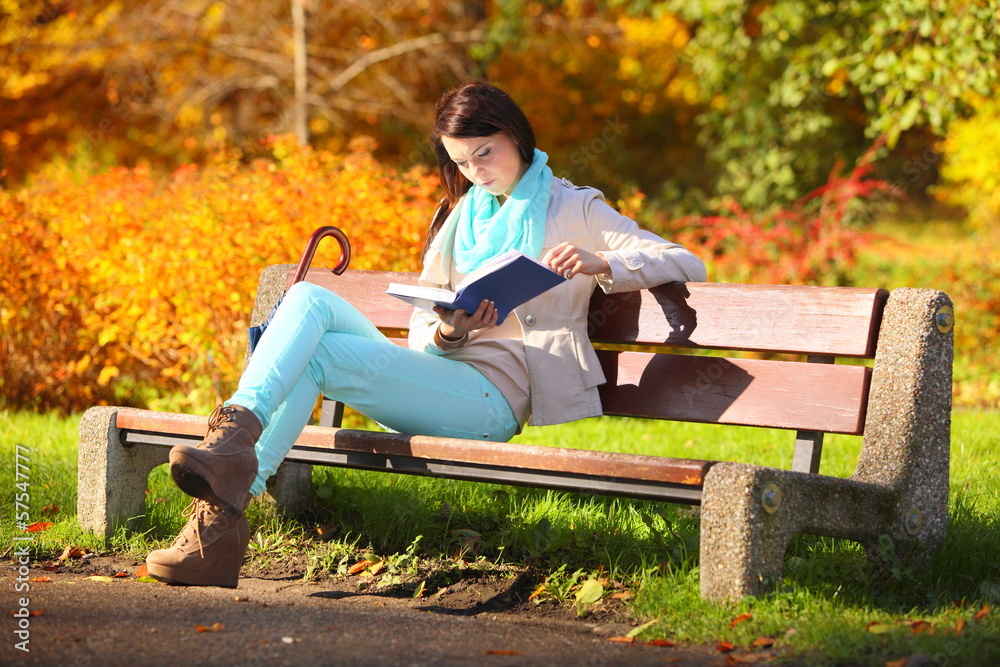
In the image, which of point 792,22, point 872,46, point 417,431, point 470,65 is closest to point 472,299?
point 417,431

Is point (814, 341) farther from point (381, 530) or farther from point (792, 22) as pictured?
point (792, 22)

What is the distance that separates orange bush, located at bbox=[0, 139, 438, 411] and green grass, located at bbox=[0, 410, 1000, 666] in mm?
787

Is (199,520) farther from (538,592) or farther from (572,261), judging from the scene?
(572,261)

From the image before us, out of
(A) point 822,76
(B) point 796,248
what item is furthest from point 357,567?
(A) point 822,76

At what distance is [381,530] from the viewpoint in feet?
11.5

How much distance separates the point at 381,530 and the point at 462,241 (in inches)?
40.2

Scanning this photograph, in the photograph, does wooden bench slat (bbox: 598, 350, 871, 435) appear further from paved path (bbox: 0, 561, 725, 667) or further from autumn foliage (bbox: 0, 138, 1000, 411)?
autumn foliage (bbox: 0, 138, 1000, 411)

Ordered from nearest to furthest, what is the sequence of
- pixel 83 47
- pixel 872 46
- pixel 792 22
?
pixel 872 46 → pixel 792 22 → pixel 83 47

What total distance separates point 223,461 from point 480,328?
2.78 ft

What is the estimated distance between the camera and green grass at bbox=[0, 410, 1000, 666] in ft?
7.98

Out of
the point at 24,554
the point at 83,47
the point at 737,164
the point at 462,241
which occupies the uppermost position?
the point at 83,47

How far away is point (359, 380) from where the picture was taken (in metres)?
3.06

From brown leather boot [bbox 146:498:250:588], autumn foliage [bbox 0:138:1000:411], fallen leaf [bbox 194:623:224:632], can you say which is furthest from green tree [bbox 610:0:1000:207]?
fallen leaf [bbox 194:623:224:632]

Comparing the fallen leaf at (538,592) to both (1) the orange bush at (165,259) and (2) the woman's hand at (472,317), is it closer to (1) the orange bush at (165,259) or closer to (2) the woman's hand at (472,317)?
(2) the woman's hand at (472,317)
